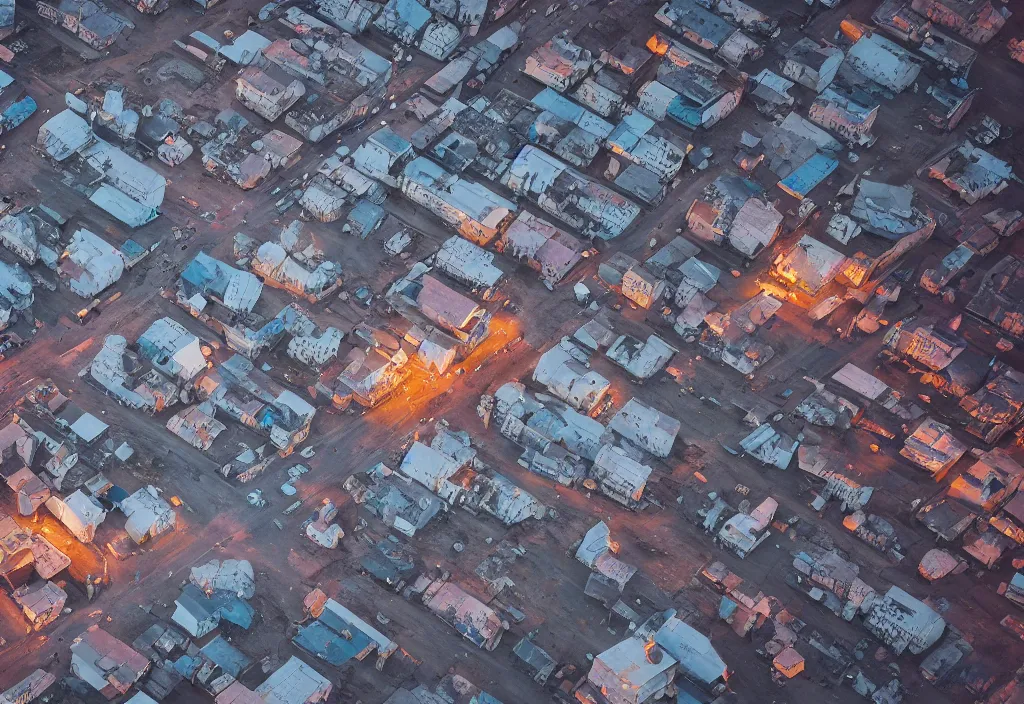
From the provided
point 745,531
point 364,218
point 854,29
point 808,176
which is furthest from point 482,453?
point 854,29

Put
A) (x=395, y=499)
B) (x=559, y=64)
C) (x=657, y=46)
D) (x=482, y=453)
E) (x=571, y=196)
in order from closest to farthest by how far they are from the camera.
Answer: (x=395, y=499) < (x=482, y=453) < (x=571, y=196) < (x=559, y=64) < (x=657, y=46)

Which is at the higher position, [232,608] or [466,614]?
[466,614]

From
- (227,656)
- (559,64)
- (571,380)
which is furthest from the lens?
(559,64)

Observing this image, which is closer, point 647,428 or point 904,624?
point 904,624

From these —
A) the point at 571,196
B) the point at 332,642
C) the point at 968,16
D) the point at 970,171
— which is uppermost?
the point at 968,16

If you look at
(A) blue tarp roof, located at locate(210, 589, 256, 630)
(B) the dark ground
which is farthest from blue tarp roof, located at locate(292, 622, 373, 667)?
(A) blue tarp roof, located at locate(210, 589, 256, 630)

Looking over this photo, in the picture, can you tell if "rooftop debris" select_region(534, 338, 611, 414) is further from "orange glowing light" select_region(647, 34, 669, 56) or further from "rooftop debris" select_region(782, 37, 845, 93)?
"rooftop debris" select_region(782, 37, 845, 93)

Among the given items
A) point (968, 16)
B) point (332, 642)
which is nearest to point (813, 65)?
point (968, 16)

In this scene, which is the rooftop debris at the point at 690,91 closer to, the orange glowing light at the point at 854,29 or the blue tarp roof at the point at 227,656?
the orange glowing light at the point at 854,29

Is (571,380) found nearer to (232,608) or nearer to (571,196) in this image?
(571,196)
